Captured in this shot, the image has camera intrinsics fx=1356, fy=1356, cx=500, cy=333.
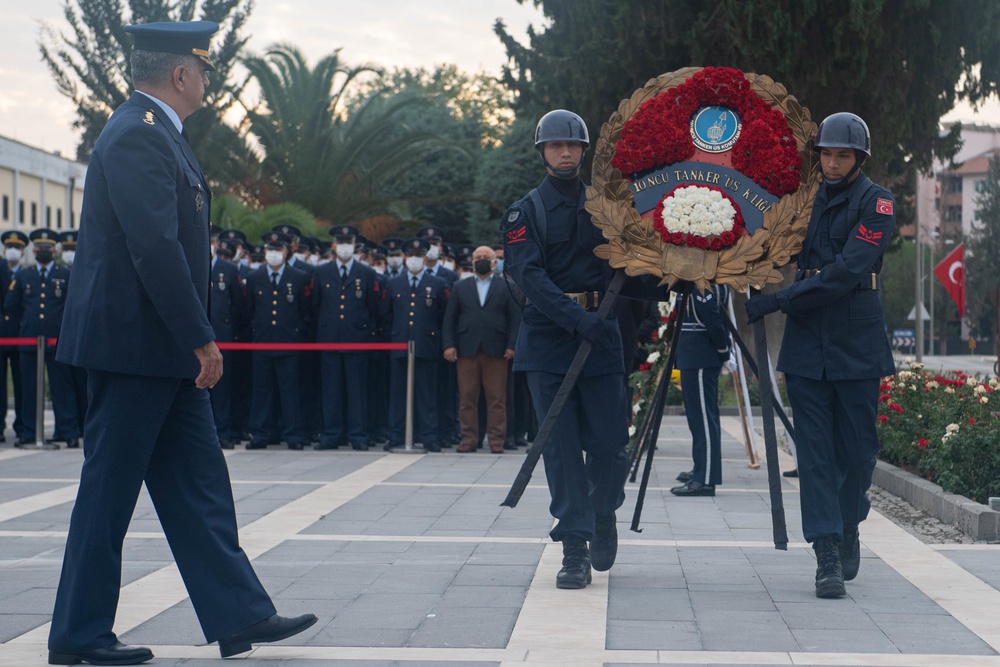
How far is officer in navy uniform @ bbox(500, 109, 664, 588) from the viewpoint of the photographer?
6.20 metres

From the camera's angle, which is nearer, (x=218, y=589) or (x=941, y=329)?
(x=218, y=589)

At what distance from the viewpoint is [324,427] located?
47.3ft

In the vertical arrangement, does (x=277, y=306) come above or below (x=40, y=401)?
above

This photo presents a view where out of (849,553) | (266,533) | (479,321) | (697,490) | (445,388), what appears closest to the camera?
(849,553)

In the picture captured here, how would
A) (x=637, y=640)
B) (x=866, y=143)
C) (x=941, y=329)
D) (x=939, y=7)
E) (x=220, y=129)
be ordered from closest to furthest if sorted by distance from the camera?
(x=637, y=640) → (x=866, y=143) → (x=939, y=7) → (x=220, y=129) → (x=941, y=329)

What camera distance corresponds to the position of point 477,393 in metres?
14.2

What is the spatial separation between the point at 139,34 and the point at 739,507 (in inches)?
228

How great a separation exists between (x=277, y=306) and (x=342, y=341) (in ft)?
2.57

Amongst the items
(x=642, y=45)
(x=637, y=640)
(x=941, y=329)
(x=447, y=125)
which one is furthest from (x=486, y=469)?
(x=941, y=329)

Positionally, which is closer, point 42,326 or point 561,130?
point 561,130

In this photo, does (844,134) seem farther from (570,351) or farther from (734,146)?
(570,351)

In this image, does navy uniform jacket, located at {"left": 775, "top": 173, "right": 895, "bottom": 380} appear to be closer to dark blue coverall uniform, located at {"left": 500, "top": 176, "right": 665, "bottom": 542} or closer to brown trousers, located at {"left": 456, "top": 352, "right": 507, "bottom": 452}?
dark blue coverall uniform, located at {"left": 500, "top": 176, "right": 665, "bottom": 542}

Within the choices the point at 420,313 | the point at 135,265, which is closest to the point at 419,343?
the point at 420,313

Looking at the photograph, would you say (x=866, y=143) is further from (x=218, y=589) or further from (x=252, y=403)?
(x=252, y=403)
